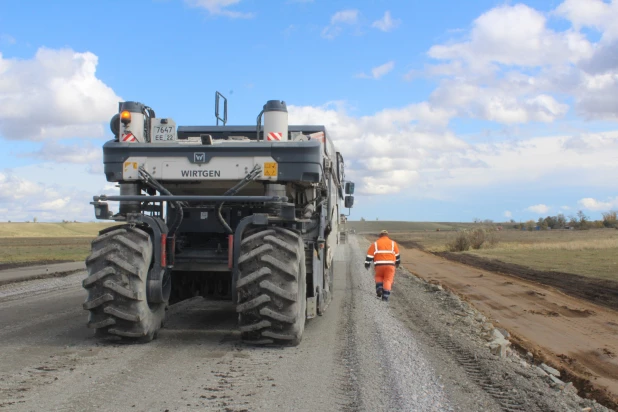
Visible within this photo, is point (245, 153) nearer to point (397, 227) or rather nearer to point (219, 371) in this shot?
point (219, 371)

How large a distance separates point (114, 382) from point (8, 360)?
1.81 meters

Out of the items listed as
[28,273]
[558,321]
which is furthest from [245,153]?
[28,273]

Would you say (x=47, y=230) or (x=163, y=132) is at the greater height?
(x=163, y=132)

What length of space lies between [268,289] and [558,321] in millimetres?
7832

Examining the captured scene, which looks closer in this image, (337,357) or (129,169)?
(337,357)

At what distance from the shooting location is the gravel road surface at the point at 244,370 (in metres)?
5.52

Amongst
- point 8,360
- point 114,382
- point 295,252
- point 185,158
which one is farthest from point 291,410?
point 185,158

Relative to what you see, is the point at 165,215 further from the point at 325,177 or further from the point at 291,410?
the point at 291,410

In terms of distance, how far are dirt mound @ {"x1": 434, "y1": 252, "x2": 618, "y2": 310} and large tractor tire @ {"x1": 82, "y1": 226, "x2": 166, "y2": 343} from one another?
11.7 metres

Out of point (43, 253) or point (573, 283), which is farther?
point (43, 253)

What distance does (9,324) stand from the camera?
9.64 m

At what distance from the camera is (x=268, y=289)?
746 cm

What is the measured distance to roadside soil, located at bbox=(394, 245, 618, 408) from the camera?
827 centimetres

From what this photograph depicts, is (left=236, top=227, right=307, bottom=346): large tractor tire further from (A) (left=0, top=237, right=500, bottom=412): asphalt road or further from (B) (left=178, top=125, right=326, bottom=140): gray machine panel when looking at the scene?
(B) (left=178, top=125, right=326, bottom=140): gray machine panel
